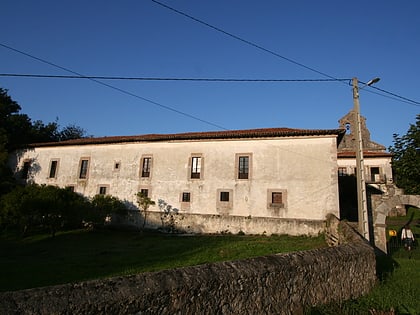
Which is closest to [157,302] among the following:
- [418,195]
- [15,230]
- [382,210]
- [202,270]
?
[202,270]

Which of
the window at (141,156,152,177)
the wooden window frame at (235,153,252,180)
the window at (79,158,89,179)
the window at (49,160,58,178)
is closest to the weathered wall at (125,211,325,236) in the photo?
the wooden window frame at (235,153,252,180)

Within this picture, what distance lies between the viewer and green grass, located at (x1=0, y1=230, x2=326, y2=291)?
375 inches

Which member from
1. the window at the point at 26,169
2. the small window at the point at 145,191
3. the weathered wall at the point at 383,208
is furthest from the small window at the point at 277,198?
the window at the point at 26,169

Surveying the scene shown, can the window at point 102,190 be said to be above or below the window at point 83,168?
→ below

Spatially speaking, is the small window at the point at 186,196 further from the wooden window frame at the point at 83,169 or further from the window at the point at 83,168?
the window at the point at 83,168

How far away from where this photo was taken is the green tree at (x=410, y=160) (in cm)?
1392

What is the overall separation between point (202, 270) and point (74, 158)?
1009 inches

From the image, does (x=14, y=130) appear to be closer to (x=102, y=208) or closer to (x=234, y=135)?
(x=102, y=208)

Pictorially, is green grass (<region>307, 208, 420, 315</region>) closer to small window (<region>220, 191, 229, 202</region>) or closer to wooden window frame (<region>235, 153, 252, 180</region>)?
wooden window frame (<region>235, 153, 252, 180</region>)

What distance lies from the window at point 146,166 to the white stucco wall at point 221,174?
1.32ft

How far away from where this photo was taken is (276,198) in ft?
64.1

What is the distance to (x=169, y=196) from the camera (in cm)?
2208

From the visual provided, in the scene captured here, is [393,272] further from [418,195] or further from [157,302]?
[157,302]

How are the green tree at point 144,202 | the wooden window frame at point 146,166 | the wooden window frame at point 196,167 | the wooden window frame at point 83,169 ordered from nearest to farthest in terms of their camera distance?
1. the green tree at point 144,202
2. the wooden window frame at point 196,167
3. the wooden window frame at point 146,166
4. the wooden window frame at point 83,169
